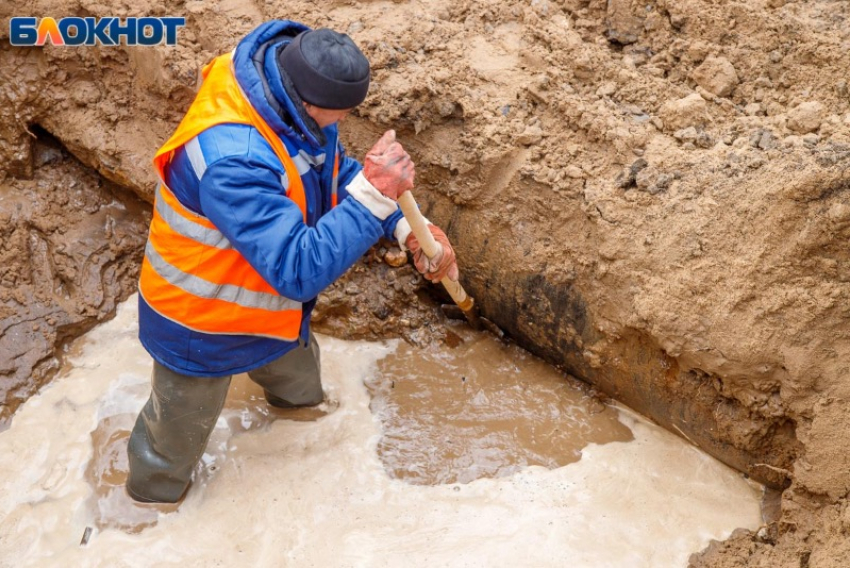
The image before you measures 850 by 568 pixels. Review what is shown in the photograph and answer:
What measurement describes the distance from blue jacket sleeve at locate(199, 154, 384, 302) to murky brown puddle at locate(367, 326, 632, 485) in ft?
3.88

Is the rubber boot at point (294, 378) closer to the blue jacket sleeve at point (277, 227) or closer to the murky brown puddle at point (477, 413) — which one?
the murky brown puddle at point (477, 413)

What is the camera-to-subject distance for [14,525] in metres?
3.00

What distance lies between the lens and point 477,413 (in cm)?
343

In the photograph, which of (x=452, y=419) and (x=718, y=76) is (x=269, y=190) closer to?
(x=452, y=419)

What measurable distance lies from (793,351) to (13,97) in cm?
363

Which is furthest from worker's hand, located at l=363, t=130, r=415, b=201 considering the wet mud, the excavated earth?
the wet mud

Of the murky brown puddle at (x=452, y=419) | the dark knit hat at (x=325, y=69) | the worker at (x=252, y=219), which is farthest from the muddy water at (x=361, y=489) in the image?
the dark knit hat at (x=325, y=69)

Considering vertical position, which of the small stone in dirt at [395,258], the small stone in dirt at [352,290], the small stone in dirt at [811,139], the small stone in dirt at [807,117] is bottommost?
the small stone in dirt at [352,290]

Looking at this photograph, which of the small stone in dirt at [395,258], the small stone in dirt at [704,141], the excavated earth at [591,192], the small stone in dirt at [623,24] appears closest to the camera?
the excavated earth at [591,192]

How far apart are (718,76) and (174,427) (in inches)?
98.4

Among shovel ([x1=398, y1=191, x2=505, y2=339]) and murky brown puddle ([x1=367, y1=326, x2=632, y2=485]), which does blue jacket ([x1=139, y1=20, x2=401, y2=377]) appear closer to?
shovel ([x1=398, y1=191, x2=505, y2=339])

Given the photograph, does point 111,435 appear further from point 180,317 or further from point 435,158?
point 435,158

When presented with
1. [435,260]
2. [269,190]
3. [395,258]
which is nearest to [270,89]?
[269,190]

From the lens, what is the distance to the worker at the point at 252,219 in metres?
2.31
